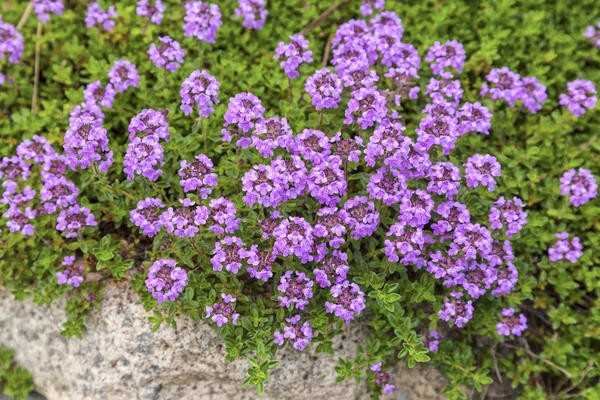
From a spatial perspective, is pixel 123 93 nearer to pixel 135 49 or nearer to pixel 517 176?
pixel 135 49

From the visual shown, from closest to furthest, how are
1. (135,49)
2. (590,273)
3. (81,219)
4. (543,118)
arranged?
(81,219) → (590,273) → (543,118) → (135,49)

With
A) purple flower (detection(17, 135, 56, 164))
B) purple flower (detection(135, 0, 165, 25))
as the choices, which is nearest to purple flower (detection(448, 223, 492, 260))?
purple flower (detection(17, 135, 56, 164))

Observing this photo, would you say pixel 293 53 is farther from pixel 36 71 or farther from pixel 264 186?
pixel 36 71

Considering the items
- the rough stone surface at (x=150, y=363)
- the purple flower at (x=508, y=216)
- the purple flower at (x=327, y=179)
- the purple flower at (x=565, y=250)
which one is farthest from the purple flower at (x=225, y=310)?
the purple flower at (x=565, y=250)

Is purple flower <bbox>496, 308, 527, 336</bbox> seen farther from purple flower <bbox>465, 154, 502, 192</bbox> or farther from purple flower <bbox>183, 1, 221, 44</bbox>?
purple flower <bbox>183, 1, 221, 44</bbox>

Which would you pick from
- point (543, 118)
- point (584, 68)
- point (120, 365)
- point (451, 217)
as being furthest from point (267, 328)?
point (584, 68)
